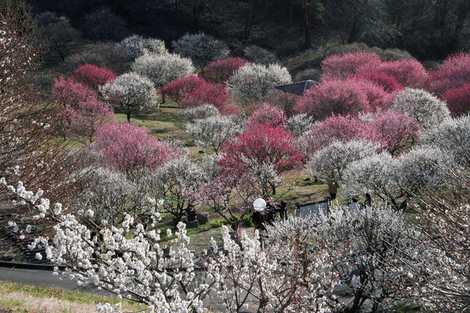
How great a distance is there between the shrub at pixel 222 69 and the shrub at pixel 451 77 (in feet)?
73.4

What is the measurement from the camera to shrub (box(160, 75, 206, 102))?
55.8 metres

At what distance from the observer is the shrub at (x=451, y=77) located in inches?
1892

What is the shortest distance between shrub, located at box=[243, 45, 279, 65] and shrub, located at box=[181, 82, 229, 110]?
60.1 ft

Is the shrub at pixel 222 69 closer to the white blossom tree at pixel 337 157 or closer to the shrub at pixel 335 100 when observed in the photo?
the shrub at pixel 335 100

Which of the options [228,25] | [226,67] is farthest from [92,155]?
[228,25]

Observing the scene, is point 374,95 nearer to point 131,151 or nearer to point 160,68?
point 131,151

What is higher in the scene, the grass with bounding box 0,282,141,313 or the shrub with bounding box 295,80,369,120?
the grass with bounding box 0,282,141,313

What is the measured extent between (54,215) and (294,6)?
258ft

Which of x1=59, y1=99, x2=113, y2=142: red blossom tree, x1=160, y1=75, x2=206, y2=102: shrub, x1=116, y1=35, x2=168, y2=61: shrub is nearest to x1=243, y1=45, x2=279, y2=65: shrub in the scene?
x1=116, y1=35, x2=168, y2=61: shrub

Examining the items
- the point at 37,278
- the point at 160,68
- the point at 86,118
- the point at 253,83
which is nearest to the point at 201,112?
the point at 253,83

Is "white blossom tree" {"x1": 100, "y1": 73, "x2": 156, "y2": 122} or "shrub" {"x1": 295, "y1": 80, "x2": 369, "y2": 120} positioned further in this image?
"white blossom tree" {"x1": 100, "y1": 73, "x2": 156, "y2": 122}

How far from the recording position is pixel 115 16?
8250 cm

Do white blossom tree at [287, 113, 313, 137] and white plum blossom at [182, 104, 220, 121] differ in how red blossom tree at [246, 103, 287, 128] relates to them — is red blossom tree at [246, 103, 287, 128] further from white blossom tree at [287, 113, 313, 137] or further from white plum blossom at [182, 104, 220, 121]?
white plum blossom at [182, 104, 220, 121]

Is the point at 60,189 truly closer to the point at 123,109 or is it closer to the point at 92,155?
the point at 92,155
